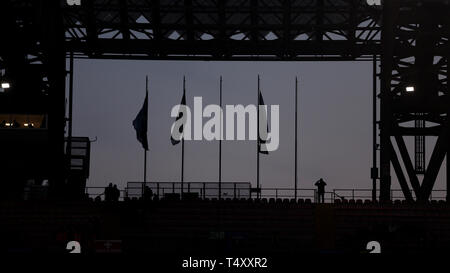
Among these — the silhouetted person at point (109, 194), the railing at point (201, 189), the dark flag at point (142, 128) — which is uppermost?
the dark flag at point (142, 128)

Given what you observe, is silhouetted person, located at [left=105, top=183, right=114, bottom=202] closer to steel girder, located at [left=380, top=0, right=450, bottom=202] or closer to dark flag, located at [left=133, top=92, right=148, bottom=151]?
dark flag, located at [left=133, top=92, right=148, bottom=151]

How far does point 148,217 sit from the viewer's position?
159ft

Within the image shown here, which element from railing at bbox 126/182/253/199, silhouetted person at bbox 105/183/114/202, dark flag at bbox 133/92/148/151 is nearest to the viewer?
silhouetted person at bbox 105/183/114/202

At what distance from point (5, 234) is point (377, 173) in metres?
21.7

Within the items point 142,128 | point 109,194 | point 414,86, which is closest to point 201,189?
point 142,128

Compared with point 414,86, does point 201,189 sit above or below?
below

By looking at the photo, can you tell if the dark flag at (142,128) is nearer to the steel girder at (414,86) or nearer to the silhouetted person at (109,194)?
the silhouetted person at (109,194)

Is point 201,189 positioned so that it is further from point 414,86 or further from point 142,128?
point 414,86

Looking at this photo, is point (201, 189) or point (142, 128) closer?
point (142, 128)

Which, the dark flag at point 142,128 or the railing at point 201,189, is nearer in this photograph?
the railing at point 201,189

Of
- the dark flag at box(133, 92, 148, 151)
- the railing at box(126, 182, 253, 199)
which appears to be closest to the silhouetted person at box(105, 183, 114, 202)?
the railing at box(126, 182, 253, 199)

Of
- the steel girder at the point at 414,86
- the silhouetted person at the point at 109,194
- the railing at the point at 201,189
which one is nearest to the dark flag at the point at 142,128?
the railing at the point at 201,189
